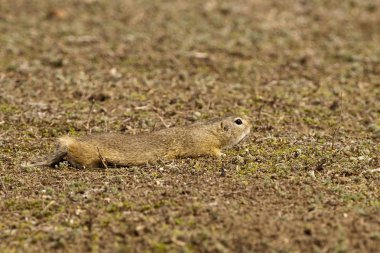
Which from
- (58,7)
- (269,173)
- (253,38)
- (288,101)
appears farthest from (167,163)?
(58,7)

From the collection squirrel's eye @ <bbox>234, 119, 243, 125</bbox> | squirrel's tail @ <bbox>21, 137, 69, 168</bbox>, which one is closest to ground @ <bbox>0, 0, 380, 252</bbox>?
squirrel's tail @ <bbox>21, 137, 69, 168</bbox>

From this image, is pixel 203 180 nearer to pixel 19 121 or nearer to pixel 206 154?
pixel 206 154

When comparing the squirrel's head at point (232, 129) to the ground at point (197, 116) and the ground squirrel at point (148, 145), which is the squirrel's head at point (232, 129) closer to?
the ground squirrel at point (148, 145)

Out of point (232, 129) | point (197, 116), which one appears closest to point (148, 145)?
point (232, 129)

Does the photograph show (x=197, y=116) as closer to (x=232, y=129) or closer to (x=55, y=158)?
(x=232, y=129)

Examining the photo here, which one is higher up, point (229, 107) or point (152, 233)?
point (152, 233)

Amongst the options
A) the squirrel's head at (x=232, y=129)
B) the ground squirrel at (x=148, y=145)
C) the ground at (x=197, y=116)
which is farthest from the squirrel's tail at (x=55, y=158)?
the squirrel's head at (x=232, y=129)
